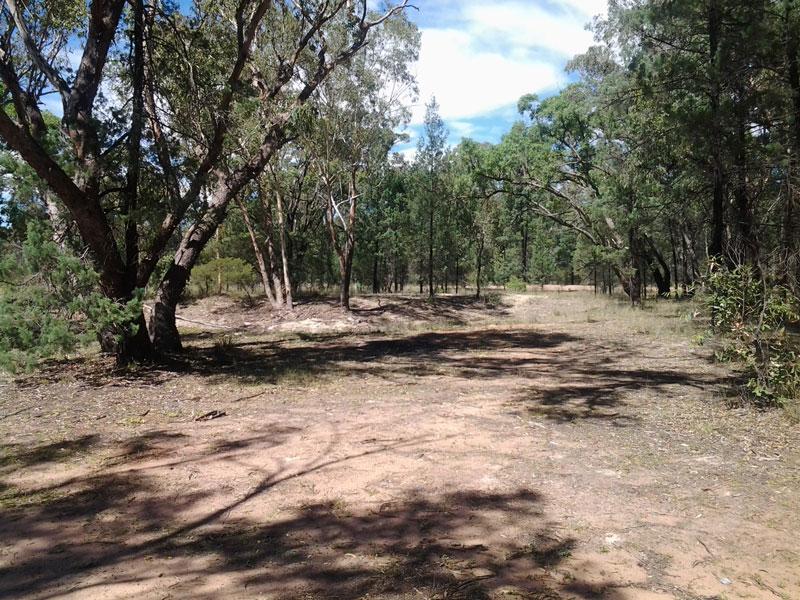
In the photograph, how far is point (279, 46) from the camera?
59.6ft

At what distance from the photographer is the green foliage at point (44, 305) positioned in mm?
7453

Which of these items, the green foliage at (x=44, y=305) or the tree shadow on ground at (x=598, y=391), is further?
the tree shadow on ground at (x=598, y=391)

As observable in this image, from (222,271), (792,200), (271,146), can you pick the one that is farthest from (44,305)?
(222,271)

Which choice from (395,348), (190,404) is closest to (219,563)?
(190,404)

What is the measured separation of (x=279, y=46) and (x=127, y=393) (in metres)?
13.5

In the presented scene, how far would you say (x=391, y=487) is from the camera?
4.95m

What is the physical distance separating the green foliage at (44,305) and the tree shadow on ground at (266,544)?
319 cm

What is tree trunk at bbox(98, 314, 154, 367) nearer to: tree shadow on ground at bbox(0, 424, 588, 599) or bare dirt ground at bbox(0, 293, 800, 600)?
bare dirt ground at bbox(0, 293, 800, 600)

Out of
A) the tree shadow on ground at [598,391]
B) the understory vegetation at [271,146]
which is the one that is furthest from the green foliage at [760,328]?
the tree shadow on ground at [598,391]

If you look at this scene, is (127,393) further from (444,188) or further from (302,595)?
(444,188)

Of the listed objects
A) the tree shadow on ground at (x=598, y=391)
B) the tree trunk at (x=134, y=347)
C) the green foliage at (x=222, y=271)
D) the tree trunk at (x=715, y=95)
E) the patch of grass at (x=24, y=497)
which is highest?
the tree trunk at (x=715, y=95)

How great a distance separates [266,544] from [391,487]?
1.35 meters

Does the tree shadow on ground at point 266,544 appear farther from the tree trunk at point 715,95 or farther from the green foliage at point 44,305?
the tree trunk at point 715,95

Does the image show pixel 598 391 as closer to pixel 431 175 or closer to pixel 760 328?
pixel 760 328
